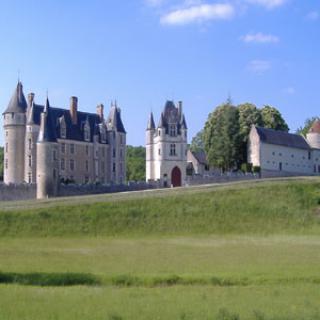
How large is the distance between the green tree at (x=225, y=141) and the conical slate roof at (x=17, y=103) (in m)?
24.2

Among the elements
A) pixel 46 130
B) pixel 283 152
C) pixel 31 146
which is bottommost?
pixel 31 146

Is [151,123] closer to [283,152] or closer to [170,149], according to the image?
[170,149]

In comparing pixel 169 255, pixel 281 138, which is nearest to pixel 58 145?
pixel 281 138

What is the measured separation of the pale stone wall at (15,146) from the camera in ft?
218

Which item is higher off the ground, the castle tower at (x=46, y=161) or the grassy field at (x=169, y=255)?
the castle tower at (x=46, y=161)

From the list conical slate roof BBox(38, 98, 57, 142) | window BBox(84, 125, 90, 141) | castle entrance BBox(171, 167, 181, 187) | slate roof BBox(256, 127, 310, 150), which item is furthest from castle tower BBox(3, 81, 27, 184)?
slate roof BBox(256, 127, 310, 150)

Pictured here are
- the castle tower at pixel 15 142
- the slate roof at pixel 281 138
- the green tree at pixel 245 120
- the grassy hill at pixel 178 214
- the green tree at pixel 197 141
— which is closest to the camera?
the grassy hill at pixel 178 214

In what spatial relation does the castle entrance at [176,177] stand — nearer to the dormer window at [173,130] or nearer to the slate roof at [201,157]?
the dormer window at [173,130]

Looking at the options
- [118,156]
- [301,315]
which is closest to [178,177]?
[118,156]

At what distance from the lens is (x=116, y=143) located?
74750mm

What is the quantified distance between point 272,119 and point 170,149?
22.7 m

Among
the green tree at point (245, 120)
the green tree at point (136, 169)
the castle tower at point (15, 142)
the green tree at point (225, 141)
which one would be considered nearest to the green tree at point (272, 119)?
the green tree at point (245, 120)

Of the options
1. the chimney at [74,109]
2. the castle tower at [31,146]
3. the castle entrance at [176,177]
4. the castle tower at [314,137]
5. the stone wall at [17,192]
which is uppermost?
the chimney at [74,109]

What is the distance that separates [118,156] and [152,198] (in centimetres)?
2470
